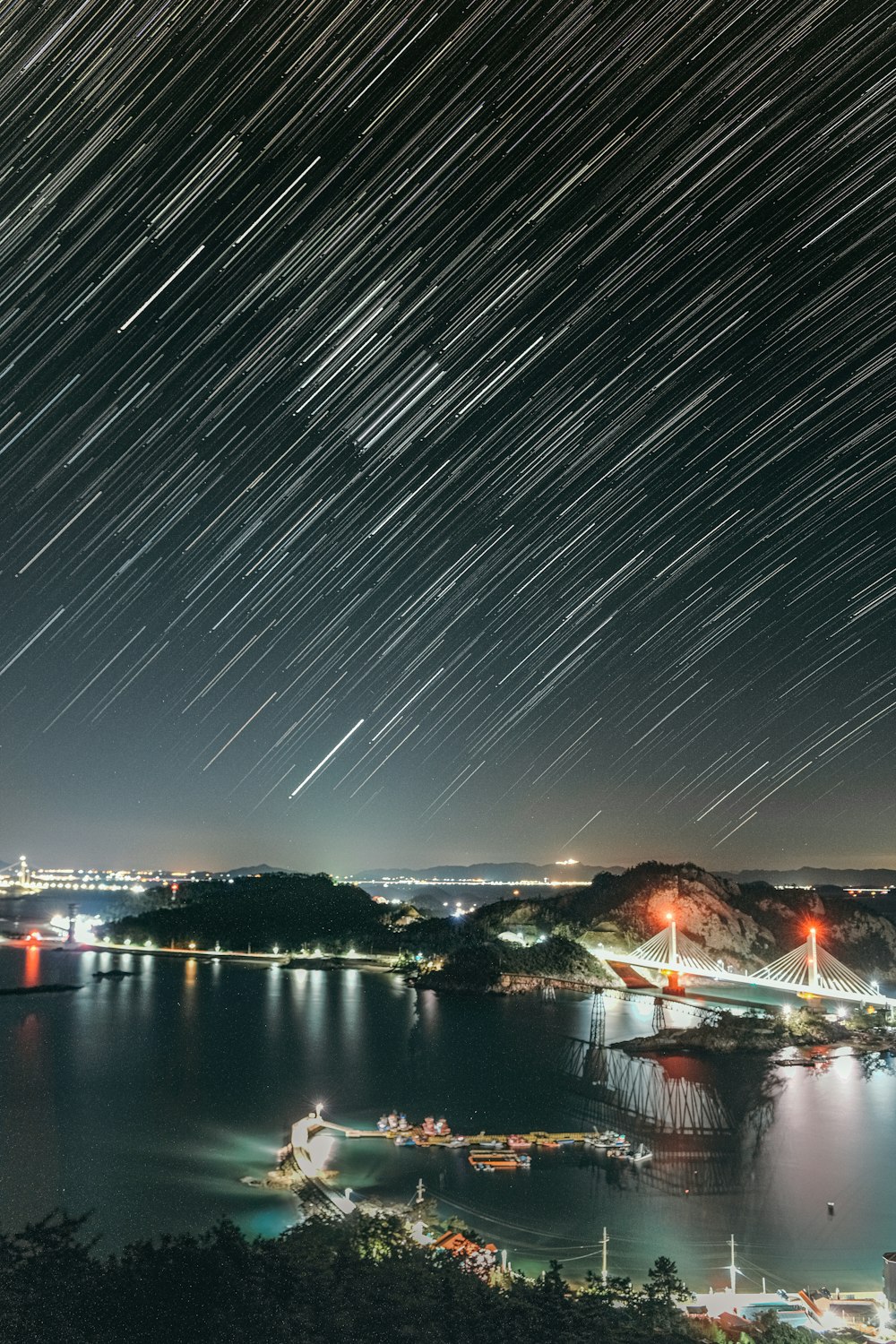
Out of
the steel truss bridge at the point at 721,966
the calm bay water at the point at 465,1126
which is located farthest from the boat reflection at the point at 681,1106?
the steel truss bridge at the point at 721,966

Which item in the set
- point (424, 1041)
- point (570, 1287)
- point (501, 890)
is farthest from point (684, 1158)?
point (501, 890)

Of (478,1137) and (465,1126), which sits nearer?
(478,1137)

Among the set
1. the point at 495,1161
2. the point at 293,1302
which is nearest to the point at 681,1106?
the point at 495,1161

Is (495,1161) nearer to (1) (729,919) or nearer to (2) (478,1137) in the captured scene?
(2) (478,1137)

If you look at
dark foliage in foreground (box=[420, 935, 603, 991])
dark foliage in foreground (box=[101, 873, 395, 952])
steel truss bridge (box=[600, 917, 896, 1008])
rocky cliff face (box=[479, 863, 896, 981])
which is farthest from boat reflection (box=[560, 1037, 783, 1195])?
dark foliage in foreground (box=[101, 873, 395, 952])

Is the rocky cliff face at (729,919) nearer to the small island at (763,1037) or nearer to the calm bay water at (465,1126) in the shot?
the calm bay water at (465,1126)

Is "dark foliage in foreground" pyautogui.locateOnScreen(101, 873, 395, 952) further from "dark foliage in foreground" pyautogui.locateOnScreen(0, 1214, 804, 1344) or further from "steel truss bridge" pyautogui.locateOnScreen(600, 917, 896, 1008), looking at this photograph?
"dark foliage in foreground" pyautogui.locateOnScreen(0, 1214, 804, 1344)
